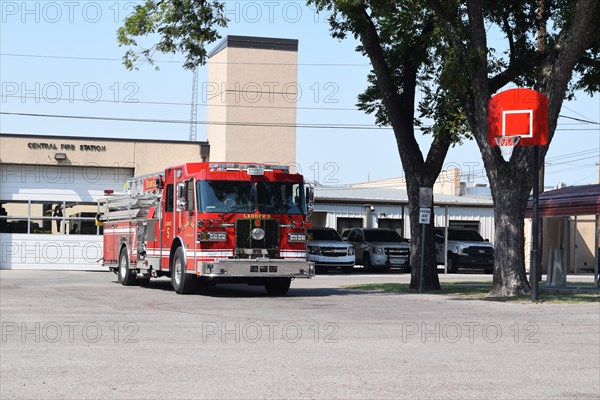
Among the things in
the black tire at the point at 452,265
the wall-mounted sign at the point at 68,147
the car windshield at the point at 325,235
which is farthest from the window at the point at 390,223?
the wall-mounted sign at the point at 68,147

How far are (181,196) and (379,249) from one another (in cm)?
2044

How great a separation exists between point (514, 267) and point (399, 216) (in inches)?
1228

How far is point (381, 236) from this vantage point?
4422 centimetres

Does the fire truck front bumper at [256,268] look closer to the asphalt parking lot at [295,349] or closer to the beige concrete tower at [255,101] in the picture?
the asphalt parking lot at [295,349]

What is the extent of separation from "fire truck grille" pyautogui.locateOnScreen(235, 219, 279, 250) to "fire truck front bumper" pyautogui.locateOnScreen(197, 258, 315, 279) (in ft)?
1.11

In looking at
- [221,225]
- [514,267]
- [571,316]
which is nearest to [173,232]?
[221,225]

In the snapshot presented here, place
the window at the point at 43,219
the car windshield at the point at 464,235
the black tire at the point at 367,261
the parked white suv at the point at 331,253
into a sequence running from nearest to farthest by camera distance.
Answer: the parked white suv at the point at 331,253
the black tire at the point at 367,261
the window at the point at 43,219
the car windshield at the point at 464,235

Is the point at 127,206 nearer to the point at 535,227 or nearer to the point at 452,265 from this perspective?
the point at 535,227

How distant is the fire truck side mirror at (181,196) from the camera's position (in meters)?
22.9

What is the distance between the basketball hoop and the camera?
74.9 ft

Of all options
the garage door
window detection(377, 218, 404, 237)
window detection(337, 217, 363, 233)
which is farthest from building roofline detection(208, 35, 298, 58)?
window detection(377, 218, 404, 237)

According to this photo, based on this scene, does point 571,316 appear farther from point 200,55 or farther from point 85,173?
point 85,173

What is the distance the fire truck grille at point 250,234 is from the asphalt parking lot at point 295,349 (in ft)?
4.94

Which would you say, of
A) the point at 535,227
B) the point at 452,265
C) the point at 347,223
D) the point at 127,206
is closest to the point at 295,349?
the point at 535,227
